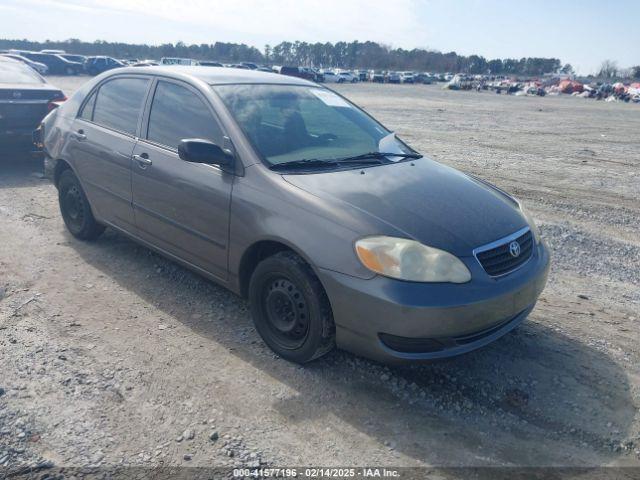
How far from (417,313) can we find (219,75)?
2602 mm

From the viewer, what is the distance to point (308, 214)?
3.20 m

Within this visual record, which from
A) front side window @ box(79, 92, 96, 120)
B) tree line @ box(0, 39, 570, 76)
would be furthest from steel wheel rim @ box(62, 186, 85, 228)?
tree line @ box(0, 39, 570, 76)

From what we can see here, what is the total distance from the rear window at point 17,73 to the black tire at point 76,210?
393cm

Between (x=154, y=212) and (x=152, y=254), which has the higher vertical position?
(x=154, y=212)

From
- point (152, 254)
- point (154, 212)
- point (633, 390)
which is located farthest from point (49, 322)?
point (633, 390)

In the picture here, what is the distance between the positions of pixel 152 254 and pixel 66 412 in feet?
7.96

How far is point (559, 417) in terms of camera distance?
3.04 m

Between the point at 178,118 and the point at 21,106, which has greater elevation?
the point at 178,118

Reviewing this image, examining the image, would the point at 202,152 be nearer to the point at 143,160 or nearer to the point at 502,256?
the point at 143,160

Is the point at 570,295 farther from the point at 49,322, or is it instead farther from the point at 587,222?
the point at 49,322

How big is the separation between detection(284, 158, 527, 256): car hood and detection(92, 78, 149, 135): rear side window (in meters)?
1.87

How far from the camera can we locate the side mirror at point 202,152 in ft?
Result: 11.6

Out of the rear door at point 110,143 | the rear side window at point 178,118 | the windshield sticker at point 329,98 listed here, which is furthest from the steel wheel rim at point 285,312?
the windshield sticker at point 329,98

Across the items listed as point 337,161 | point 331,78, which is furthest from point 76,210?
point 331,78
